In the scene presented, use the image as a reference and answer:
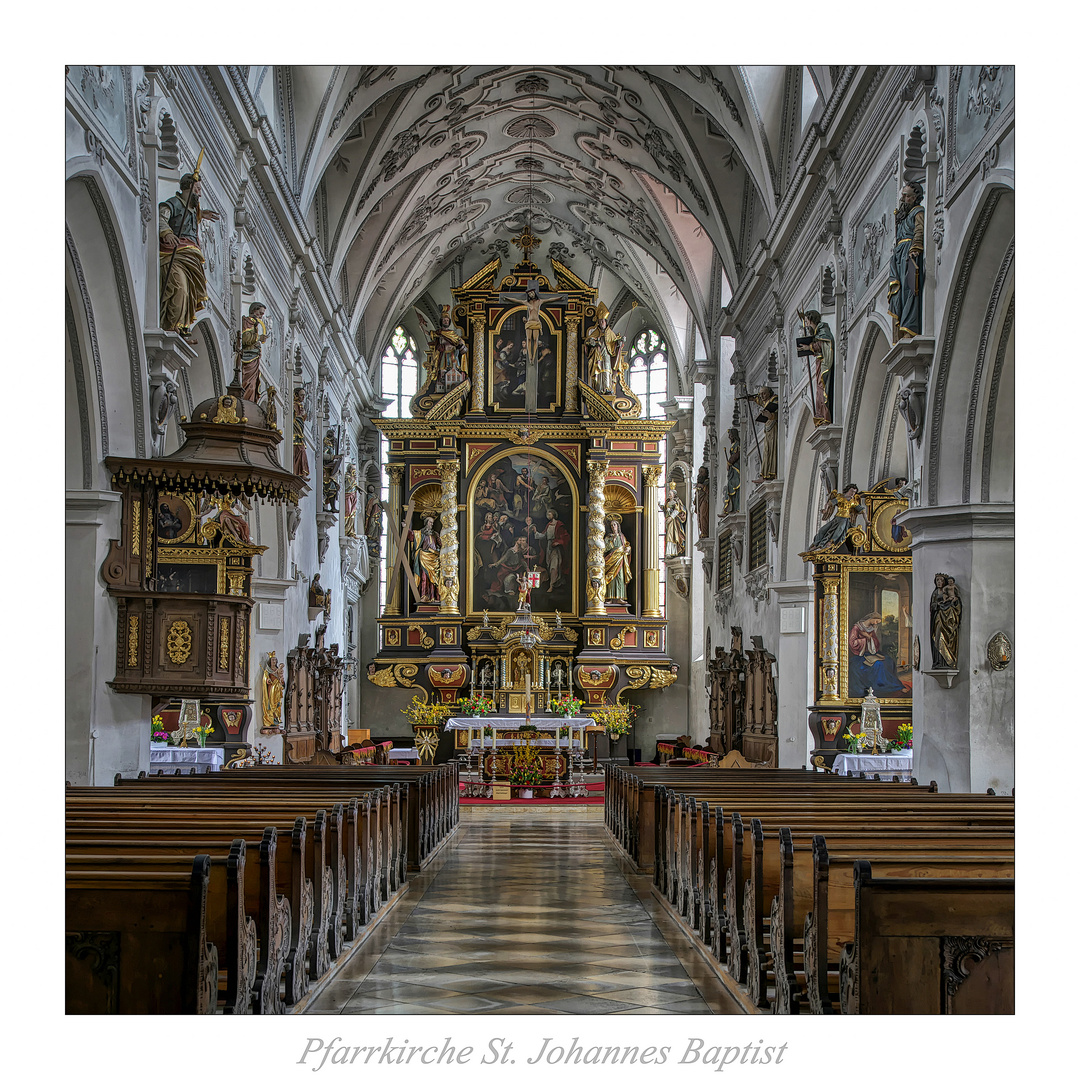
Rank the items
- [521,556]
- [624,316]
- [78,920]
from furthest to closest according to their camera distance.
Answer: [624,316]
[521,556]
[78,920]

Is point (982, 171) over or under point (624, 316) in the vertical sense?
under

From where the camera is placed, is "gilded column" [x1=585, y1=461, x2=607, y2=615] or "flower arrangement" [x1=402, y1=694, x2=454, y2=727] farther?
"gilded column" [x1=585, y1=461, x2=607, y2=615]

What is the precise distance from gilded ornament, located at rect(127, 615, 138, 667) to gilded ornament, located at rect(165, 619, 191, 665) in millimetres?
262

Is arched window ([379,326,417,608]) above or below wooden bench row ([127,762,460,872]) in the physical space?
above

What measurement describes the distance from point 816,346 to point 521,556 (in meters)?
13.2

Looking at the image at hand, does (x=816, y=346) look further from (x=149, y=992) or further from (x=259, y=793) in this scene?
(x=149, y=992)

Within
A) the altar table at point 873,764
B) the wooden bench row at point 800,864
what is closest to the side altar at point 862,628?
the altar table at point 873,764

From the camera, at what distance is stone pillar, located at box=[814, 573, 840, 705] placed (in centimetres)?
1431

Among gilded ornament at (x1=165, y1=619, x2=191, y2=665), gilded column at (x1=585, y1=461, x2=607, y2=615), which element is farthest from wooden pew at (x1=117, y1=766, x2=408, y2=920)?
gilded column at (x1=585, y1=461, x2=607, y2=615)

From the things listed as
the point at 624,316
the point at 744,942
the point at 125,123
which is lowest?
the point at 744,942

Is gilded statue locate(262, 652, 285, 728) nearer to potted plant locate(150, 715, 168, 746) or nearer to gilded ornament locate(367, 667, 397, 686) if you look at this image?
potted plant locate(150, 715, 168, 746)

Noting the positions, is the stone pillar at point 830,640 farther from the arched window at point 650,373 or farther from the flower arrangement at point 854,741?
the arched window at point 650,373

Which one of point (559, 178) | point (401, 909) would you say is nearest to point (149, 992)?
point (401, 909)

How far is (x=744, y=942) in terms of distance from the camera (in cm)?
575
